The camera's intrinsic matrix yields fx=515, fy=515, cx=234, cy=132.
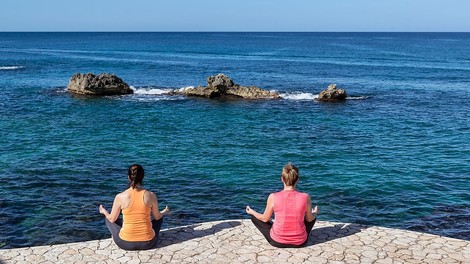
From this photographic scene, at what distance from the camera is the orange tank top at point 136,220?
13180mm

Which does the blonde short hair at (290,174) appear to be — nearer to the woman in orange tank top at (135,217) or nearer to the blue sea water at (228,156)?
the woman in orange tank top at (135,217)

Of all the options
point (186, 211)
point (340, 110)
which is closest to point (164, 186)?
point (186, 211)

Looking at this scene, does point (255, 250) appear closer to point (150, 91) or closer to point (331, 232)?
point (331, 232)

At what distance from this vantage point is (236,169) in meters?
28.1

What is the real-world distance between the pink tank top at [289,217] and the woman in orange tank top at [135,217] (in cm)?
315

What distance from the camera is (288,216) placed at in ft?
43.6

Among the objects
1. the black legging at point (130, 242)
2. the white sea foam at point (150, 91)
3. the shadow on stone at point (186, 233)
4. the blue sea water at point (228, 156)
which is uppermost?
the black legging at point (130, 242)

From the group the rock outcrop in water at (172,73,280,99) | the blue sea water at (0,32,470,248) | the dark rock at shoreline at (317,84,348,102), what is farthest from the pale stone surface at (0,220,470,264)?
the rock outcrop in water at (172,73,280,99)

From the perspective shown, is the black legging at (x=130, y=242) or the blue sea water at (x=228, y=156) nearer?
Answer: the black legging at (x=130, y=242)

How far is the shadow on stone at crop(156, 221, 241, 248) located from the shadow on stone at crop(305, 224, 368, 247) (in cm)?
246

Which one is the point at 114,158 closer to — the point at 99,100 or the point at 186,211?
the point at 186,211

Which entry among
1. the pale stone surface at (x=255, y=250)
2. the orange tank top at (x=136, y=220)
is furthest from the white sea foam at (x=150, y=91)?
the orange tank top at (x=136, y=220)

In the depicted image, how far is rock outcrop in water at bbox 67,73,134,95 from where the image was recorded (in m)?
56.6

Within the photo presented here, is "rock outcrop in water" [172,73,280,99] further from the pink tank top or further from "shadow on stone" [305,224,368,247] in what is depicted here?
the pink tank top
